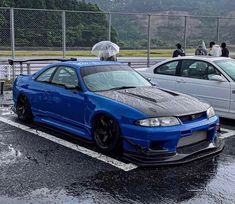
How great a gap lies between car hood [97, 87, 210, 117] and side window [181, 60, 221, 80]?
2258mm

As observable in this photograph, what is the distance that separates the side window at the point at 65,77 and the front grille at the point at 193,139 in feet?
6.75

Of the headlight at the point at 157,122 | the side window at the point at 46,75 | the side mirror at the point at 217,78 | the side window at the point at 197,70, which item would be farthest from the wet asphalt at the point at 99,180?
the side window at the point at 197,70

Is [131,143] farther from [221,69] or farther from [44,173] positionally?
[221,69]

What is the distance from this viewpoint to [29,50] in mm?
15906

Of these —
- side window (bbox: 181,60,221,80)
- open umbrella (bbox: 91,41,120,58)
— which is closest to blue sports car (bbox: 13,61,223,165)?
side window (bbox: 181,60,221,80)

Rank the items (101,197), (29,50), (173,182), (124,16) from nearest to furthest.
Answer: (101,197), (173,182), (29,50), (124,16)

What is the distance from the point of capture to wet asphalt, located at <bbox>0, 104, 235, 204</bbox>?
4453 millimetres

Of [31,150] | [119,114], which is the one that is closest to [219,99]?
[119,114]

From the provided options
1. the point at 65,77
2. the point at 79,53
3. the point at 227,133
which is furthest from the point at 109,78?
the point at 79,53

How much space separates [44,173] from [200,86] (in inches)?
178

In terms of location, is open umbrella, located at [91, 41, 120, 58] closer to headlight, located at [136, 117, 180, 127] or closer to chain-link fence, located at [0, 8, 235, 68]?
chain-link fence, located at [0, 8, 235, 68]

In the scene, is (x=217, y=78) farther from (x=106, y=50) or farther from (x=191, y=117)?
(x=106, y=50)

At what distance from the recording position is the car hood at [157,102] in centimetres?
558

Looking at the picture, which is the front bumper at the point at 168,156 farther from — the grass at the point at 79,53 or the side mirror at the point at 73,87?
the grass at the point at 79,53
